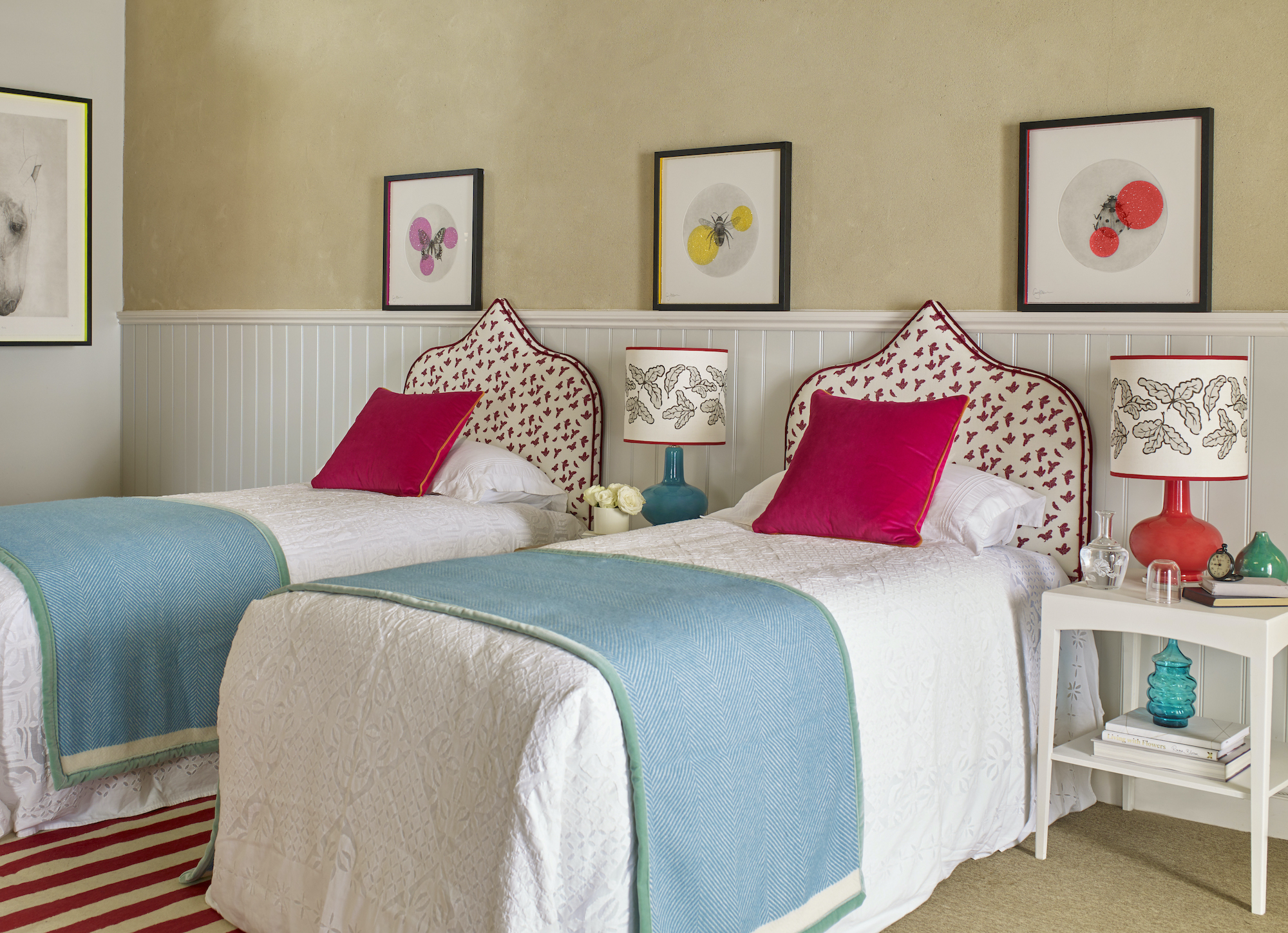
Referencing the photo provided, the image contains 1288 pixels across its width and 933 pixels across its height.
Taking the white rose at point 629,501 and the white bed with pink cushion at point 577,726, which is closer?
the white bed with pink cushion at point 577,726

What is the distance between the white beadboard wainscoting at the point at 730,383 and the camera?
288 cm

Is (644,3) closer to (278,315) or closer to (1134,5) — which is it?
(1134,5)

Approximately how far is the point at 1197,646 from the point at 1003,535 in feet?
1.84

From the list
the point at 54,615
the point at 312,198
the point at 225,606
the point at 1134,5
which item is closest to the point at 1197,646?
the point at 1134,5

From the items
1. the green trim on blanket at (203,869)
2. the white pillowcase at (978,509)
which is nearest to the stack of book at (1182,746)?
the white pillowcase at (978,509)

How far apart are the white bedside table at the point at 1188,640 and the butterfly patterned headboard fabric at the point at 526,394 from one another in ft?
5.95

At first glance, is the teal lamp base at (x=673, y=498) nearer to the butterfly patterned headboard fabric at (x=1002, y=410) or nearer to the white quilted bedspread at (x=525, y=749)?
the butterfly patterned headboard fabric at (x=1002, y=410)

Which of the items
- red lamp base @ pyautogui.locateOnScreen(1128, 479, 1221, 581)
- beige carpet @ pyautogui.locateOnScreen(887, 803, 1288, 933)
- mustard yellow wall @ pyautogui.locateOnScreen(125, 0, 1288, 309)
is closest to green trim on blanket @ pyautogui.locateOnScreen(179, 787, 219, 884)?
beige carpet @ pyautogui.locateOnScreen(887, 803, 1288, 933)

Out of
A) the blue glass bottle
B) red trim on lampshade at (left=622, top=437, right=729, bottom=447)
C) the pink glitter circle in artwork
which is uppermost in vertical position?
the pink glitter circle in artwork

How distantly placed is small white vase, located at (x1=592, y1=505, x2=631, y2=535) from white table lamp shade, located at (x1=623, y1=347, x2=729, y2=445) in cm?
23

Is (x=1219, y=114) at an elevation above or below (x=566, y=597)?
above

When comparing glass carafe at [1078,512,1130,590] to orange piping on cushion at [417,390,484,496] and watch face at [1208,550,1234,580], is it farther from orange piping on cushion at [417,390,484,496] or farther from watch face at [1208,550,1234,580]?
orange piping on cushion at [417,390,484,496]

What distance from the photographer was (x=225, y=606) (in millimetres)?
2924

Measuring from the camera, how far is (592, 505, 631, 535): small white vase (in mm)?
3565
